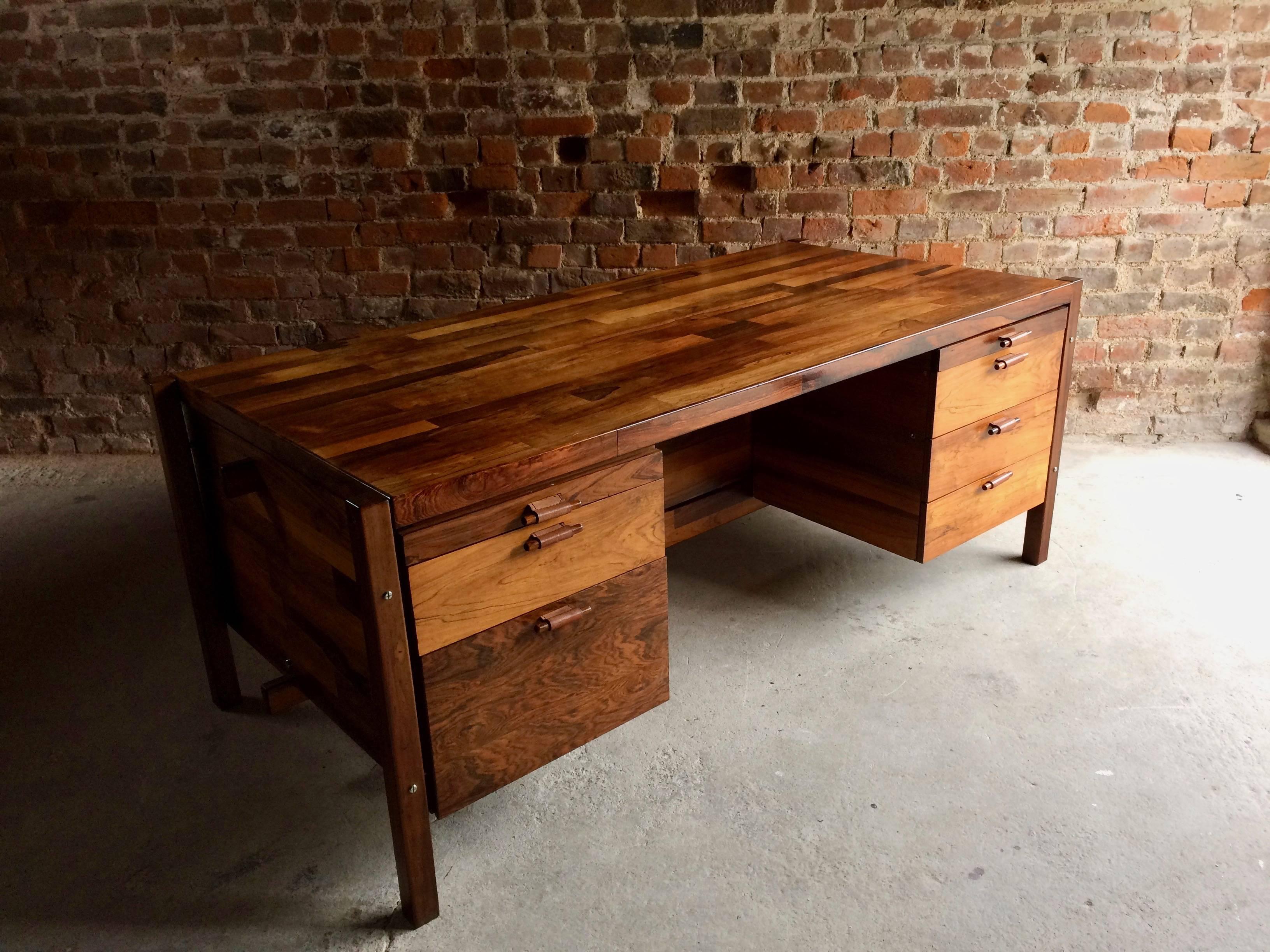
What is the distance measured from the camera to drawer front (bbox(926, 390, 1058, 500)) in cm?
228

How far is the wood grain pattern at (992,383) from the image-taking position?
223 centimetres

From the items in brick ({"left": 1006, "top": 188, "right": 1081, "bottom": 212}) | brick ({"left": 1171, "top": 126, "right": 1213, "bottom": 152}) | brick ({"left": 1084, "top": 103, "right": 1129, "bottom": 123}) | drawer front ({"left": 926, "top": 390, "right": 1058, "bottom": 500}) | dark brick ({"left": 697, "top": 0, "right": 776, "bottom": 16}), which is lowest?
drawer front ({"left": 926, "top": 390, "right": 1058, "bottom": 500})

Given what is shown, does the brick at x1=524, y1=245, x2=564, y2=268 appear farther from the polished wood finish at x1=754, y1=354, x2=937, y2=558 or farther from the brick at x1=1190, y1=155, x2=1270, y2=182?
the brick at x1=1190, y1=155, x2=1270, y2=182

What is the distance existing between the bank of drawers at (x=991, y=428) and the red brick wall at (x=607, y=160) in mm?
916

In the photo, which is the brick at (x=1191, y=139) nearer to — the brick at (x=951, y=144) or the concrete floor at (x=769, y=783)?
the brick at (x=951, y=144)

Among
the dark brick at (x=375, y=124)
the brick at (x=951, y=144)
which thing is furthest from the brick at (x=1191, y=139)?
the dark brick at (x=375, y=124)

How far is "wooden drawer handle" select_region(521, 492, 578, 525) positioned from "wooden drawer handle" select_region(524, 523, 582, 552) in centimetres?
2

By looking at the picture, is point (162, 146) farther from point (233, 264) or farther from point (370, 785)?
point (370, 785)

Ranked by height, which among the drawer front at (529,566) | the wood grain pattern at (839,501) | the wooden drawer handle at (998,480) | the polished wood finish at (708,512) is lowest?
the polished wood finish at (708,512)

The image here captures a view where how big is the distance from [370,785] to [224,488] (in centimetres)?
60

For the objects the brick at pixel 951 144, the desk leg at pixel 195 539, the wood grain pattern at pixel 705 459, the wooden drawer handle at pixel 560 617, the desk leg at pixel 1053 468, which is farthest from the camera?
the brick at pixel 951 144

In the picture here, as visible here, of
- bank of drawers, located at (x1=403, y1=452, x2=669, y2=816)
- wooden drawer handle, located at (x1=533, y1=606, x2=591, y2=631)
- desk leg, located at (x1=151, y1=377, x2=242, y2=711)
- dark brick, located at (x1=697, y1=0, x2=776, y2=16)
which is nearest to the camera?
bank of drawers, located at (x1=403, y1=452, x2=669, y2=816)

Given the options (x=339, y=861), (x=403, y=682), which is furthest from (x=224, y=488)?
(x=339, y=861)

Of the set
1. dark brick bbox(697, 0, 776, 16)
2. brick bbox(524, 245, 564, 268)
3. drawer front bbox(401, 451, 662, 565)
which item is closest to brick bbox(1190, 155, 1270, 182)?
dark brick bbox(697, 0, 776, 16)
